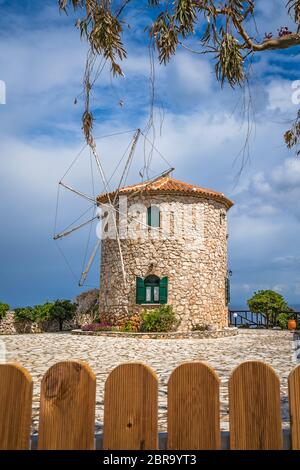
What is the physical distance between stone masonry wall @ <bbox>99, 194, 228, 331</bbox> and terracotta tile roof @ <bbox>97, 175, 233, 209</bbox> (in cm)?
30

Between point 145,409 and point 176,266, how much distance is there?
17566mm

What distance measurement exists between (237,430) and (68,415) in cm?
71

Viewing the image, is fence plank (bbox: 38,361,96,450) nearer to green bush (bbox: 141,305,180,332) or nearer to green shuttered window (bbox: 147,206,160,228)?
green bush (bbox: 141,305,180,332)

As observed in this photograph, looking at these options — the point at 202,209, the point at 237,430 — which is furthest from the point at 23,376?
the point at 202,209

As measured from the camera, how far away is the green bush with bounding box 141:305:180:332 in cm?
1770

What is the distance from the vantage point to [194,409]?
173 centimetres

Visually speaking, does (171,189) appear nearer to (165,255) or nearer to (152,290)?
(165,255)

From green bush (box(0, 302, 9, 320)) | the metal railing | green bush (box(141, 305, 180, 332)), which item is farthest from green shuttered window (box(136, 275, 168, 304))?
the metal railing

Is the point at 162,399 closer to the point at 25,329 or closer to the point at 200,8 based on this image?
the point at 200,8

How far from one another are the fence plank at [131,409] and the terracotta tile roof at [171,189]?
674 inches

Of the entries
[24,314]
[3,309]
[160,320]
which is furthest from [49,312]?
[160,320]

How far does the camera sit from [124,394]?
1.73 m

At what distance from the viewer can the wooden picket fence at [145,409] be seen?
5.64 ft

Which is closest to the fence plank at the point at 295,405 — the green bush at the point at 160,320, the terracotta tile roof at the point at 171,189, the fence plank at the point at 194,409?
the fence plank at the point at 194,409
